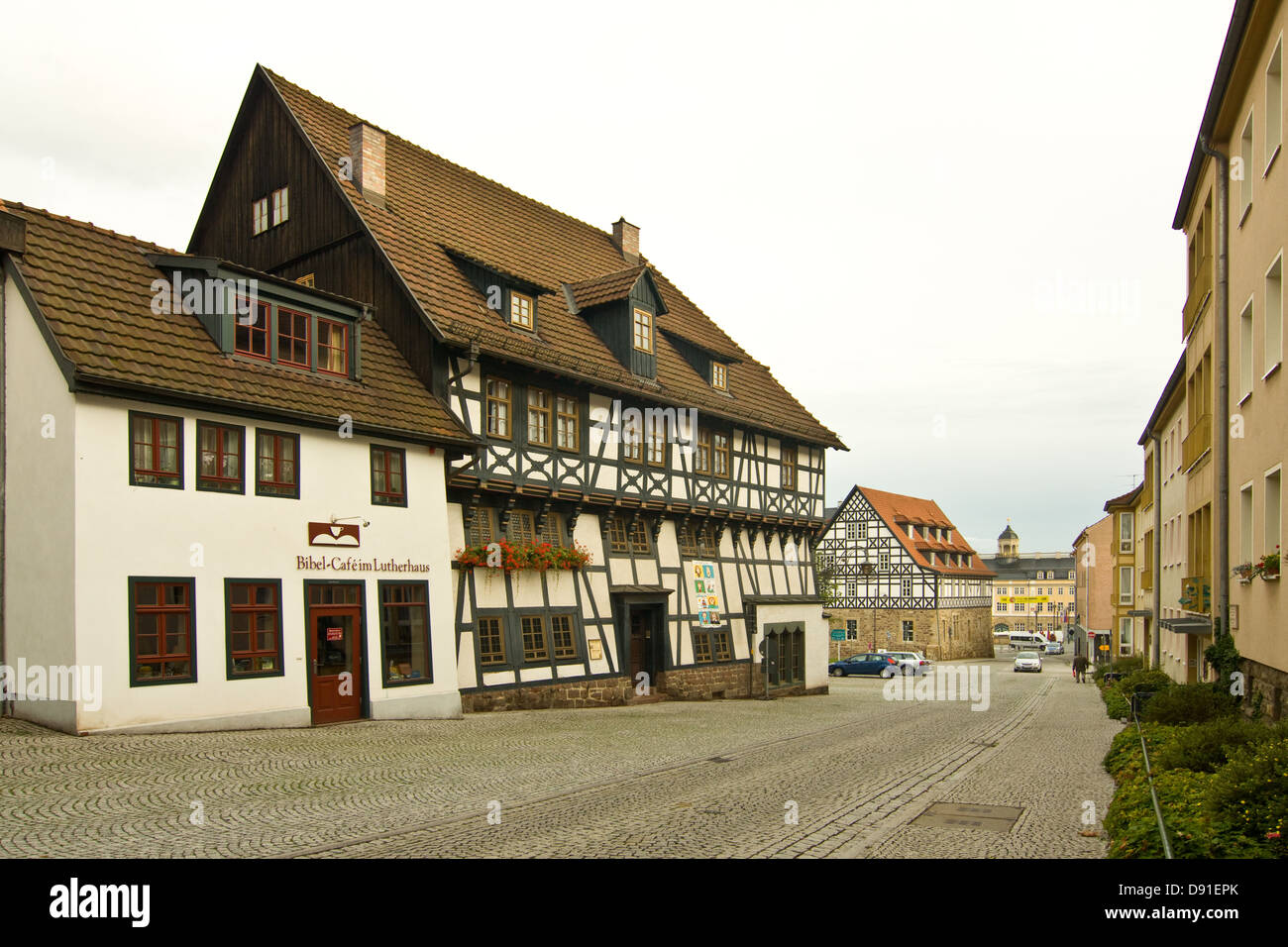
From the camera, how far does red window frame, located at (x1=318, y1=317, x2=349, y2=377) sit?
1897 centimetres

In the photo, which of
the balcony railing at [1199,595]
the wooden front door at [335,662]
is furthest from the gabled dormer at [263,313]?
the balcony railing at [1199,595]

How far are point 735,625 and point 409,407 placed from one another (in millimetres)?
14321

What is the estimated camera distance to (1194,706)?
14.8m

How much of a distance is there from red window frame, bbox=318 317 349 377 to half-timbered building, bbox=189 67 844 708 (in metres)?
1.84

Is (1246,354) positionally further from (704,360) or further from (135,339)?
(704,360)

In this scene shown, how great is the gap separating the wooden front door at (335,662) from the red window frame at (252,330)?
14.3ft

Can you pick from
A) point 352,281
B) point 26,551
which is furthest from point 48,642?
point 352,281

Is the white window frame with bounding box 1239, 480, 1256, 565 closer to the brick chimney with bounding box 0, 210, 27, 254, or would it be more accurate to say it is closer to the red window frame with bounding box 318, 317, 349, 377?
the red window frame with bounding box 318, 317, 349, 377

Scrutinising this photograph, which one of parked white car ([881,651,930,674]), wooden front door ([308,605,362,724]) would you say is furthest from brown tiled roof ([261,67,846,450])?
parked white car ([881,651,930,674])

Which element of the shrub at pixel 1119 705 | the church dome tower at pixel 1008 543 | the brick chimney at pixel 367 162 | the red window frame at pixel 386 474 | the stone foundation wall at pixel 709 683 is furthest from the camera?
the church dome tower at pixel 1008 543

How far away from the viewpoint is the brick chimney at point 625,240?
34250 millimetres
